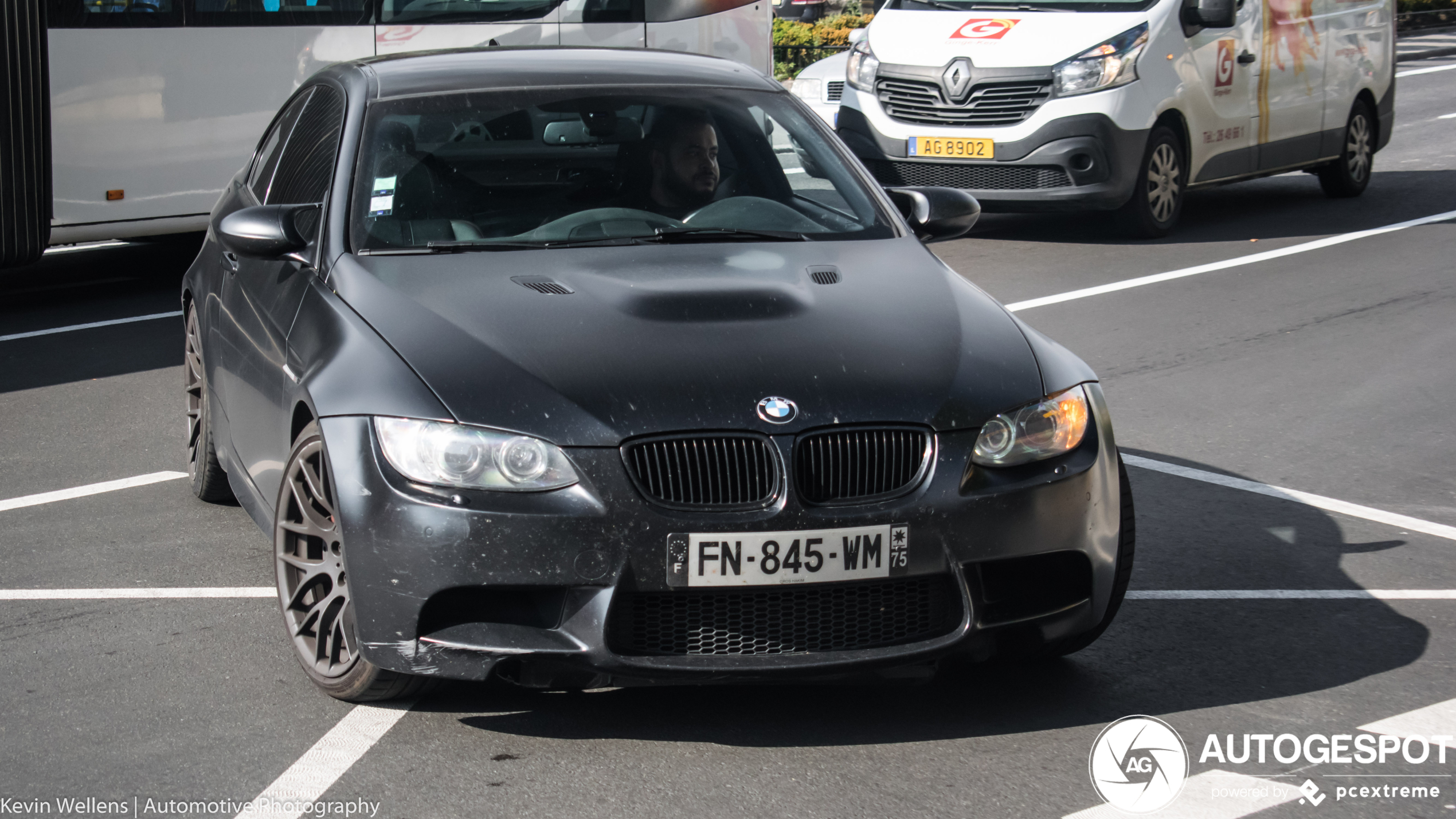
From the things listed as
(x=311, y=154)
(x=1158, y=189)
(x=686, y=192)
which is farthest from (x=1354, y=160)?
(x=311, y=154)

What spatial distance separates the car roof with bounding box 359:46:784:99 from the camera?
5156mm

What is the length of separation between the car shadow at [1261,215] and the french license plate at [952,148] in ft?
3.22

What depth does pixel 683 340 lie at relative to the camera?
391 cm

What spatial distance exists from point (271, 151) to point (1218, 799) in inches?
155

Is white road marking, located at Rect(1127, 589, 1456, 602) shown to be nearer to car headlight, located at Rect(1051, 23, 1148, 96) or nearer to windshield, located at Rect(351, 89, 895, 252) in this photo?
windshield, located at Rect(351, 89, 895, 252)

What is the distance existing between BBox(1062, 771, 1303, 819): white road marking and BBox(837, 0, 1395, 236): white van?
8.15 metres

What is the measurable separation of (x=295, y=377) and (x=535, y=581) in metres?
0.99

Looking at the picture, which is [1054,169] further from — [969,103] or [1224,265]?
[1224,265]

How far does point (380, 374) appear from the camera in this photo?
12.5 feet

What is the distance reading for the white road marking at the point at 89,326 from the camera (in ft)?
30.5

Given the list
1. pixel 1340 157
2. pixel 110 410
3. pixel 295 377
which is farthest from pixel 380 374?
pixel 1340 157

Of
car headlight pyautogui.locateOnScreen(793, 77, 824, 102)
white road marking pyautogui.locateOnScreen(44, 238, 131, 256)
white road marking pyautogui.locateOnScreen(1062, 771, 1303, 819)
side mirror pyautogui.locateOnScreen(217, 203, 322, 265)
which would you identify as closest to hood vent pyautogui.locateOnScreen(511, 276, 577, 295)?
side mirror pyautogui.locateOnScreen(217, 203, 322, 265)

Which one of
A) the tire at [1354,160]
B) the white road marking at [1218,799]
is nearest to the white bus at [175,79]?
the tire at [1354,160]

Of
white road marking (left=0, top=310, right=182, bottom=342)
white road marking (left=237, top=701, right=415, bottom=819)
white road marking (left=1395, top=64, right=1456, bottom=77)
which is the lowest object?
white road marking (left=0, top=310, right=182, bottom=342)
